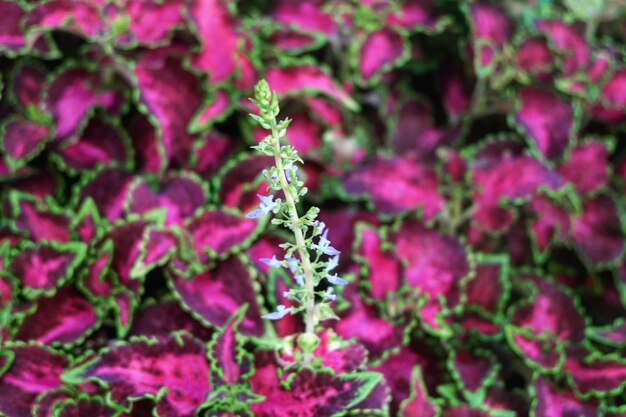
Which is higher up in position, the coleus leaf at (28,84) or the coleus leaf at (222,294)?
the coleus leaf at (28,84)

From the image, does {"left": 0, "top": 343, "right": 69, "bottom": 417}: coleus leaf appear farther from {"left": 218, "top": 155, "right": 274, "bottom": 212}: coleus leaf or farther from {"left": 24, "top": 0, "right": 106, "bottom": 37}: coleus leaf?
{"left": 24, "top": 0, "right": 106, "bottom": 37}: coleus leaf

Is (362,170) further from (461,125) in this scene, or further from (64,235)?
(64,235)

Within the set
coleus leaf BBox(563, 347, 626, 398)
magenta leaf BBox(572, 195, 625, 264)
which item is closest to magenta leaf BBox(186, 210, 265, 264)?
coleus leaf BBox(563, 347, 626, 398)

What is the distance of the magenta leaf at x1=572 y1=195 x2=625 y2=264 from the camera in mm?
1550

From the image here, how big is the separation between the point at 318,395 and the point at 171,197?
0.52 metres

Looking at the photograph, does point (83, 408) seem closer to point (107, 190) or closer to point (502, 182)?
point (107, 190)

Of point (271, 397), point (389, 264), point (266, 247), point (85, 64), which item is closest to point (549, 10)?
point (389, 264)

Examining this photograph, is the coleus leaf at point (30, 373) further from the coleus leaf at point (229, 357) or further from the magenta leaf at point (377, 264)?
the magenta leaf at point (377, 264)

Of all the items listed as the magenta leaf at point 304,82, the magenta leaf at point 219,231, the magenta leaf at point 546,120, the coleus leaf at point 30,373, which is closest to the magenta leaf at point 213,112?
the magenta leaf at point 304,82

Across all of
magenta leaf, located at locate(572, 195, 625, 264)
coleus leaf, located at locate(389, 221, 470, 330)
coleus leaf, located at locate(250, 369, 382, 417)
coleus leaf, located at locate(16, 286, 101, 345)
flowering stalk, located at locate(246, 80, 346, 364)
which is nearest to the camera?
flowering stalk, located at locate(246, 80, 346, 364)

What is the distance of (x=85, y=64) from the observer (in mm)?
1534

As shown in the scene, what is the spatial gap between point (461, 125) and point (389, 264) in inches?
20.3

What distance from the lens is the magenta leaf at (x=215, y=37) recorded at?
150cm

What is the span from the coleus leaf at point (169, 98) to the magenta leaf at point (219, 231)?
0.61 ft
